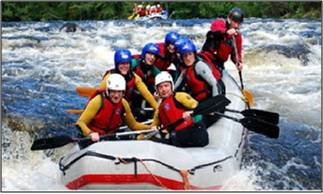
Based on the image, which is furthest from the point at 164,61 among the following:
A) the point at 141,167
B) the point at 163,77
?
the point at 141,167

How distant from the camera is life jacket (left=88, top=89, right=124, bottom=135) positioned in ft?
15.7

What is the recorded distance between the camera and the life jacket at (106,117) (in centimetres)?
478

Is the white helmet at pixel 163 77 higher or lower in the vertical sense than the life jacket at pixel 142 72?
higher

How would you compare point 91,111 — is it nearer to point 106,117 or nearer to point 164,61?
point 106,117

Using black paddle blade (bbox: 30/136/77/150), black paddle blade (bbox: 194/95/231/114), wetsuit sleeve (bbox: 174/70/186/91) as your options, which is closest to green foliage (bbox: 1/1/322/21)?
wetsuit sleeve (bbox: 174/70/186/91)

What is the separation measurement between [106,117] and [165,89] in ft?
1.82

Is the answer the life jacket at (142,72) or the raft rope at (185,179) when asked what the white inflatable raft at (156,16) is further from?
the raft rope at (185,179)

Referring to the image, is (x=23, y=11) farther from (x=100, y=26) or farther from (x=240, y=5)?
(x=240, y=5)

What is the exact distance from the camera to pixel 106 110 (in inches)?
188

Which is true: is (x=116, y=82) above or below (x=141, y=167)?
above

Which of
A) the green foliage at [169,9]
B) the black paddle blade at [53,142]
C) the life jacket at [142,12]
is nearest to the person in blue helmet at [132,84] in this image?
the black paddle blade at [53,142]

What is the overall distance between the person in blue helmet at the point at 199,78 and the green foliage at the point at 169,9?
12.9 metres

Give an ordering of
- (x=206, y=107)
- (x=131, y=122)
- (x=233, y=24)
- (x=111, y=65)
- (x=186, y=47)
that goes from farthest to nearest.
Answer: (x=111, y=65)
(x=233, y=24)
(x=186, y=47)
(x=131, y=122)
(x=206, y=107)

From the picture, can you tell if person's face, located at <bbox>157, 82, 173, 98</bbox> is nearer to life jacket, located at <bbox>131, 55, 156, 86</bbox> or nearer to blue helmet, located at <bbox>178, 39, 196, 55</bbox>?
blue helmet, located at <bbox>178, 39, 196, 55</bbox>
